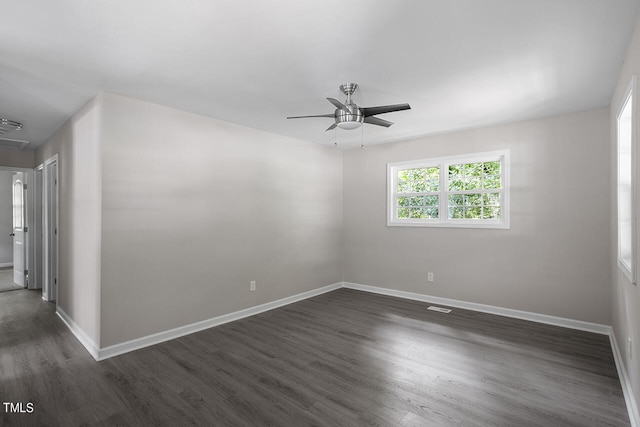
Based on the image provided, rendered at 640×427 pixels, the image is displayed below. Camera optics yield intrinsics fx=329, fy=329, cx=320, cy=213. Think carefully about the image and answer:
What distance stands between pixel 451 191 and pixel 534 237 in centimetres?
122

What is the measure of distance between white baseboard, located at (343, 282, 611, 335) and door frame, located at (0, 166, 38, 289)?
5.77 meters

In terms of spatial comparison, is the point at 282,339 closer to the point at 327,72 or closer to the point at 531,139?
the point at 327,72

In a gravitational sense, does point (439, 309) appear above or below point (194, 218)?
below

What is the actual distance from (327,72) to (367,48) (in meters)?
0.46

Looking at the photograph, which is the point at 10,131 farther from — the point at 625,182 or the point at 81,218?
the point at 625,182

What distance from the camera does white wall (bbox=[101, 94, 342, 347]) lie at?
320cm

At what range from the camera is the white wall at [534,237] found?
3697 mm

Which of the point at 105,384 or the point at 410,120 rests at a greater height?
the point at 410,120

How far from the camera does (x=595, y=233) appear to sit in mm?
3689

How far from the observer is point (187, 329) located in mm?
3701

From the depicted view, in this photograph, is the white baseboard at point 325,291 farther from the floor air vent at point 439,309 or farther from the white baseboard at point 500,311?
the floor air vent at point 439,309

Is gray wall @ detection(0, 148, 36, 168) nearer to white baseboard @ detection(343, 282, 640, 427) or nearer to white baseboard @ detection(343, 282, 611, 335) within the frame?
white baseboard @ detection(343, 282, 640, 427)

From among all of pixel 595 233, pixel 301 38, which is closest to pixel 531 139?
pixel 595 233

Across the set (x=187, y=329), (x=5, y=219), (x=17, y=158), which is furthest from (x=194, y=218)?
(x=5, y=219)
